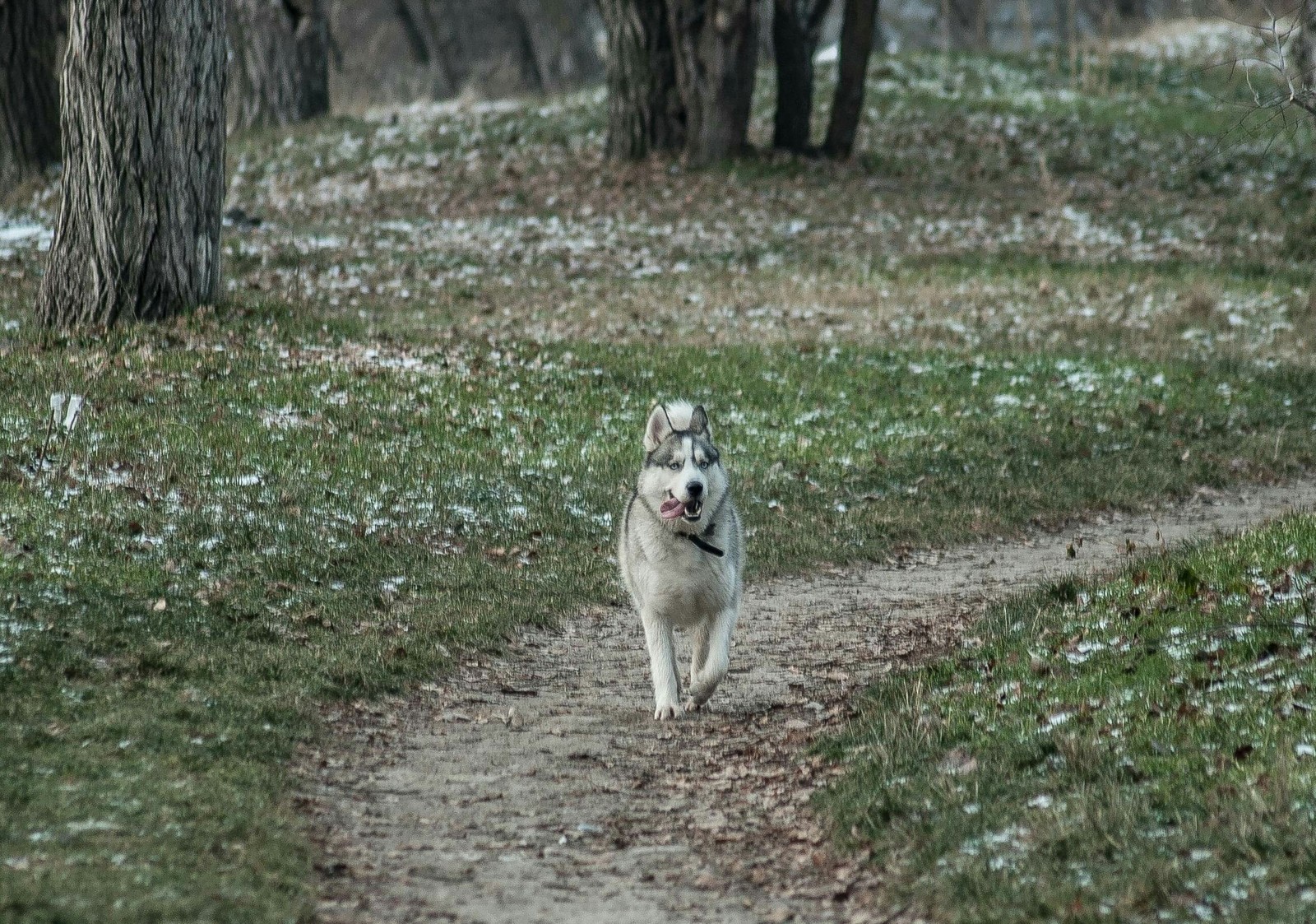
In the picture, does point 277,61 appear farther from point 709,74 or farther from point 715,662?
point 715,662

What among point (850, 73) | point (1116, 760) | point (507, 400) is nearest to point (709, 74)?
point (850, 73)

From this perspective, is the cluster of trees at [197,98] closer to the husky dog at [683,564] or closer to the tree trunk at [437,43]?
the husky dog at [683,564]

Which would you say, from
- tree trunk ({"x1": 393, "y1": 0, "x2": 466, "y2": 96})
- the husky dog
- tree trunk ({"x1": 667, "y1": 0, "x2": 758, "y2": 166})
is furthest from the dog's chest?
tree trunk ({"x1": 393, "y1": 0, "x2": 466, "y2": 96})

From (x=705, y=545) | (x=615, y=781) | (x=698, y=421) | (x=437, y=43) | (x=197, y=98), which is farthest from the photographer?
(x=437, y=43)

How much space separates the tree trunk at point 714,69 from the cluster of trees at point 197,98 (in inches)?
1.1

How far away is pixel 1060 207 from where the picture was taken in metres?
27.6

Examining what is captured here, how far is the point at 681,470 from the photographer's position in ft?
27.5

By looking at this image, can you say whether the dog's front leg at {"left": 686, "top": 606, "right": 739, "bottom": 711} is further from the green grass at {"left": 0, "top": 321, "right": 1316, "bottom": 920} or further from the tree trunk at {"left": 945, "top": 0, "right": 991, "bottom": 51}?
the tree trunk at {"left": 945, "top": 0, "right": 991, "bottom": 51}

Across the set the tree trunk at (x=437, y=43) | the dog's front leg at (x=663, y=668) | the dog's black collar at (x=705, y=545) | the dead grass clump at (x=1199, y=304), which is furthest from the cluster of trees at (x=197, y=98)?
the tree trunk at (x=437, y=43)

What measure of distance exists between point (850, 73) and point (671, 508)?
20970 millimetres

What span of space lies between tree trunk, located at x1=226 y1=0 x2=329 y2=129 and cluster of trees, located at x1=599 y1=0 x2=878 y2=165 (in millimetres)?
7626

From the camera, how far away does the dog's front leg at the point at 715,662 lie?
853cm

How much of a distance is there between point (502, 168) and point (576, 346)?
11.6m

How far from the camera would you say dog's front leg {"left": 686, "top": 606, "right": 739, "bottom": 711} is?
8531 mm
